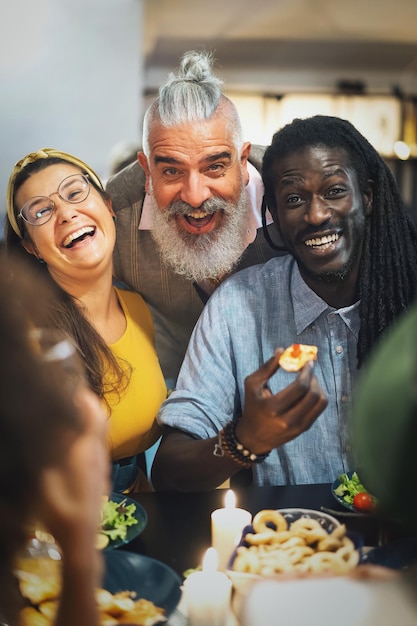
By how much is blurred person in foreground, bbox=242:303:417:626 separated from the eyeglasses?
0.73 meters

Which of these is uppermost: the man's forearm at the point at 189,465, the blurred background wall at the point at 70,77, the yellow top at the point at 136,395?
the blurred background wall at the point at 70,77

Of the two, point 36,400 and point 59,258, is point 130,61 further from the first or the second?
point 36,400

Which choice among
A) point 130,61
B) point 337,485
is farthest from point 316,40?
point 337,485

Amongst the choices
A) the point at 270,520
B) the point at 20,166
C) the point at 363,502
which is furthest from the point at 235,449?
the point at 20,166

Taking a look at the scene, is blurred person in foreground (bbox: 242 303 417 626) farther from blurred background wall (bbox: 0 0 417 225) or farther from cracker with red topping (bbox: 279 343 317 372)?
blurred background wall (bbox: 0 0 417 225)

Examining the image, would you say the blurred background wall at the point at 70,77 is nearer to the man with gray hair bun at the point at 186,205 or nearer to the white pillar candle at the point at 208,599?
the man with gray hair bun at the point at 186,205

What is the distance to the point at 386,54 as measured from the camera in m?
1.45

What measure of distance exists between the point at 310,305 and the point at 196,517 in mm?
471

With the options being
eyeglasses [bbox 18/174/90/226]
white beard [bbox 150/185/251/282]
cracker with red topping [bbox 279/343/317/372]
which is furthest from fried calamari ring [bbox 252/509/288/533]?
eyeglasses [bbox 18/174/90/226]

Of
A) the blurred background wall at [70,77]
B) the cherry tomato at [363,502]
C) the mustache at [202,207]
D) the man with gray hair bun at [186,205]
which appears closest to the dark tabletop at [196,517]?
the cherry tomato at [363,502]

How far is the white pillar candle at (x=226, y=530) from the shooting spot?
1.08m

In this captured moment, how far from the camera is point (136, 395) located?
1333mm

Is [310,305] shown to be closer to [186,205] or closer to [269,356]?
[269,356]

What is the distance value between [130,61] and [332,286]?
60 centimetres
